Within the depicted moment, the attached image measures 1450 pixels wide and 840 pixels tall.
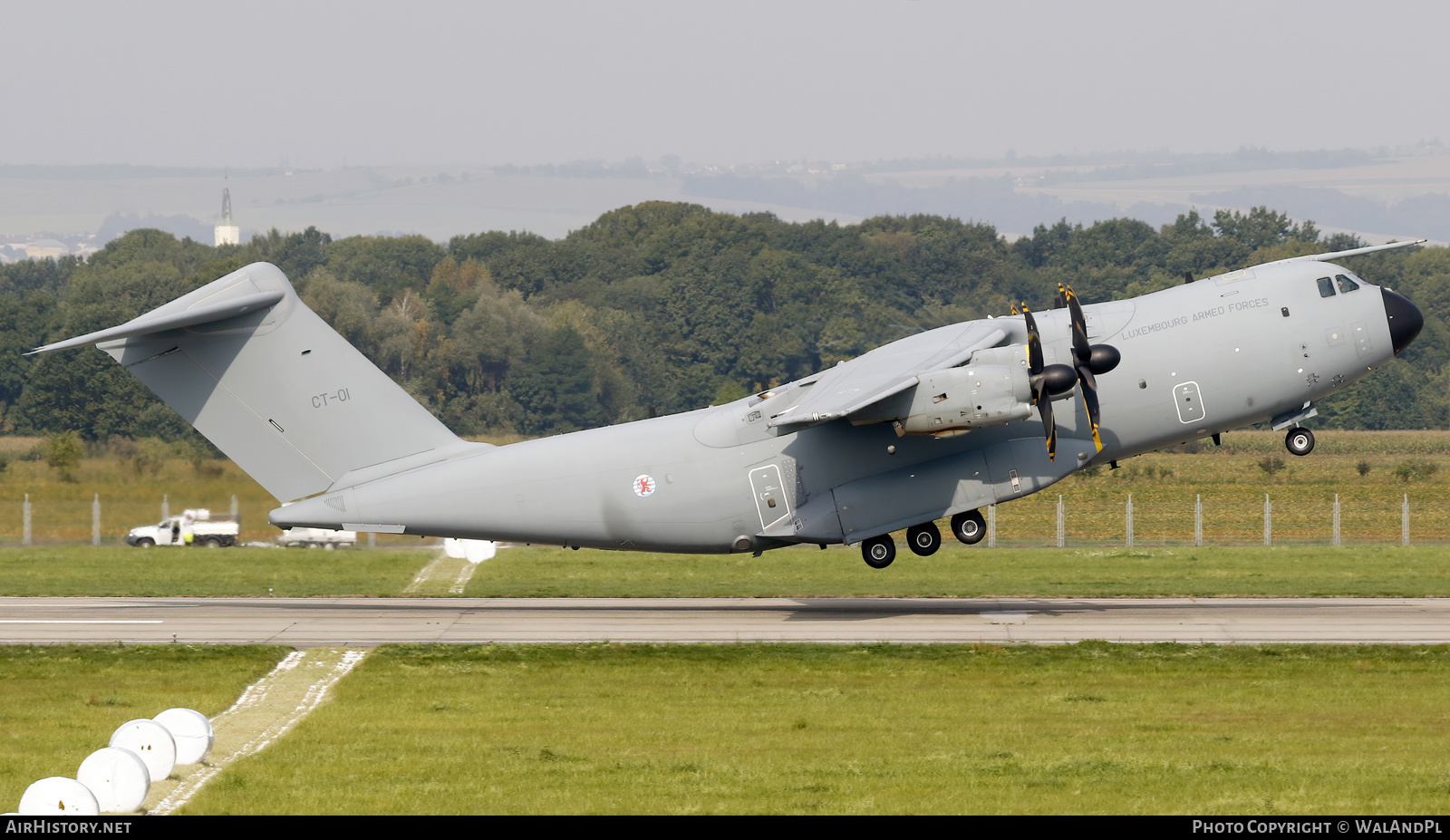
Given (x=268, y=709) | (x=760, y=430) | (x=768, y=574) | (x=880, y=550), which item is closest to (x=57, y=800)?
(x=268, y=709)

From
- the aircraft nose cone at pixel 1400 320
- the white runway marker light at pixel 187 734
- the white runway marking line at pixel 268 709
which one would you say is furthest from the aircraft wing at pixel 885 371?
the white runway marker light at pixel 187 734

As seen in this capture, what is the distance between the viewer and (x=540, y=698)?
66.4 ft

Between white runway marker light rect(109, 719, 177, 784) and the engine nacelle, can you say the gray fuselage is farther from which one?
white runway marker light rect(109, 719, 177, 784)

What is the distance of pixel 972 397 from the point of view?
2547 centimetres

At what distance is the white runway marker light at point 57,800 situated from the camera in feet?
36.8

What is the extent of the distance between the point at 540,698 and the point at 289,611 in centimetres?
1128

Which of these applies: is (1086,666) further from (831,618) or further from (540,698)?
(540,698)

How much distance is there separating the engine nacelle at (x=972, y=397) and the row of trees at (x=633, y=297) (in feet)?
98.6

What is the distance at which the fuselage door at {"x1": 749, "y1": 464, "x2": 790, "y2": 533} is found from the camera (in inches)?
1120

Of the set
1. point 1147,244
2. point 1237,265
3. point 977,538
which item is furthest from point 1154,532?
point 1147,244

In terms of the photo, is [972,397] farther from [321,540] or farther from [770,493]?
[321,540]

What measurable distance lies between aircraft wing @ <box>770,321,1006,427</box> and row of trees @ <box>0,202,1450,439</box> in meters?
27.8

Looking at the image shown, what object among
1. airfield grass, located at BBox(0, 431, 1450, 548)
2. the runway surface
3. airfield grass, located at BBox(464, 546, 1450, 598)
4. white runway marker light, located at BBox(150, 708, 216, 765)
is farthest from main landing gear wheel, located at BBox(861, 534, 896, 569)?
white runway marker light, located at BBox(150, 708, 216, 765)

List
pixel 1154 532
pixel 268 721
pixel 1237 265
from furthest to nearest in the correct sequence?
1. pixel 1237 265
2. pixel 1154 532
3. pixel 268 721
